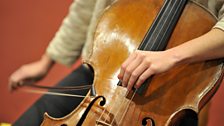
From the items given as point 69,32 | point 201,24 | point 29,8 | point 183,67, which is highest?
point 29,8

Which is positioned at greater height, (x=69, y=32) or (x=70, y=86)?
(x=69, y=32)

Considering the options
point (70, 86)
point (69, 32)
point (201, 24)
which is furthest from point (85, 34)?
point (201, 24)

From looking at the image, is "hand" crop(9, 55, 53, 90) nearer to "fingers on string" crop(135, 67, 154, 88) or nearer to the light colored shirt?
the light colored shirt

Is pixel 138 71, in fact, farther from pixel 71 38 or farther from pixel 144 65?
pixel 71 38

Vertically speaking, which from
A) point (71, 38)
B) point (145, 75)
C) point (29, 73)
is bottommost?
point (145, 75)

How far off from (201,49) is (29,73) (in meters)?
0.56

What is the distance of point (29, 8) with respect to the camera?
1.53 m

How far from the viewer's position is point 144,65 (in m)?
0.67

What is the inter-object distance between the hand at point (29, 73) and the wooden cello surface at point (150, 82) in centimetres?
33

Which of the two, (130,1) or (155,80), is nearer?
(155,80)

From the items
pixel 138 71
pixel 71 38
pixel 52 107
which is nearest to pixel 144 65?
pixel 138 71

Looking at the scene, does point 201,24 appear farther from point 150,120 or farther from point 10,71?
point 10,71

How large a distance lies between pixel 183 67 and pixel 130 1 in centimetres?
20

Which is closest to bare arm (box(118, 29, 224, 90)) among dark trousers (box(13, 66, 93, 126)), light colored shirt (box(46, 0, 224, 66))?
dark trousers (box(13, 66, 93, 126))
